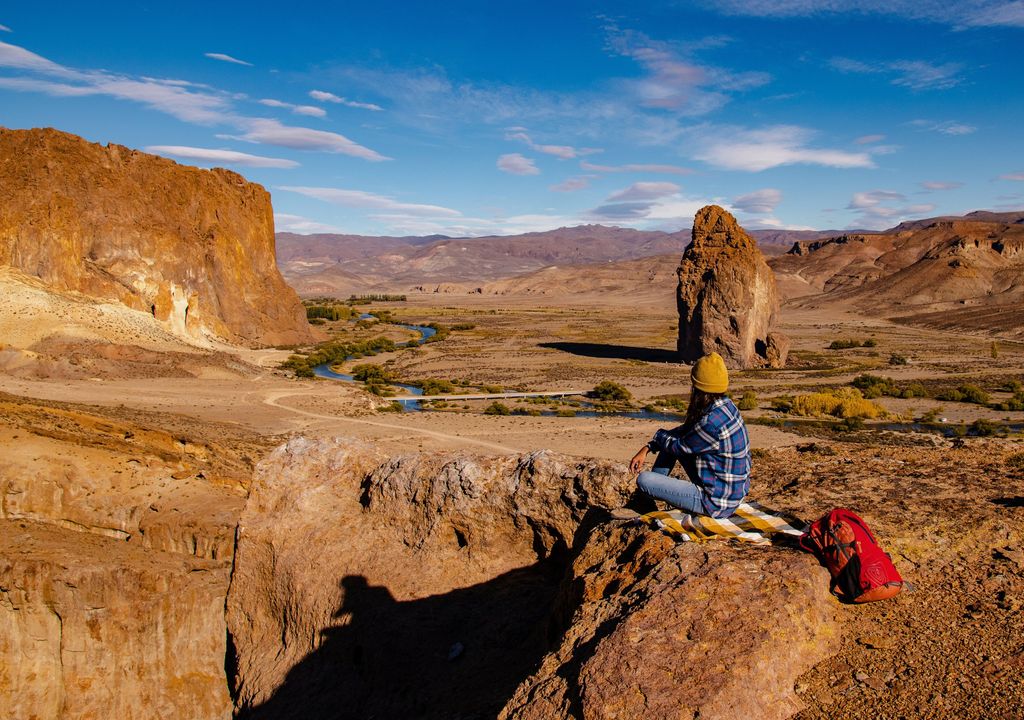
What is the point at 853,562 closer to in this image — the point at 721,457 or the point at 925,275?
the point at 721,457

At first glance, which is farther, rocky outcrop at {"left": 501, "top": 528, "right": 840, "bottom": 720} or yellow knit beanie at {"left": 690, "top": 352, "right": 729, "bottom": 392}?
yellow knit beanie at {"left": 690, "top": 352, "right": 729, "bottom": 392}

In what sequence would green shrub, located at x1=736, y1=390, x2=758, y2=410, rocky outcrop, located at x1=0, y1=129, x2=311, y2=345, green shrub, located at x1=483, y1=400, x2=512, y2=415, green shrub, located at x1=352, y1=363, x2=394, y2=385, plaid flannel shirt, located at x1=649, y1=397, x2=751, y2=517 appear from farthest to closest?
green shrub, located at x1=352, y1=363, x2=394, y2=385, rocky outcrop, located at x1=0, y1=129, x2=311, y2=345, green shrub, located at x1=736, y1=390, x2=758, y2=410, green shrub, located at x1=483, y1=400, x2=512, y2=415, plaid flannel shirt, located at x1=649, y1=397, x2=751, y2=517

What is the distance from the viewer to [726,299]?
48.8 meters

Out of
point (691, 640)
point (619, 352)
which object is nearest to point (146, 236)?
point (619, 352)

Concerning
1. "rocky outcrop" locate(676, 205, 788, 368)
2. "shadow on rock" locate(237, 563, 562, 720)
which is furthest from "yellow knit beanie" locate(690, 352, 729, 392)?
"rocky outcrop" locate(676, 205, 788, 368)

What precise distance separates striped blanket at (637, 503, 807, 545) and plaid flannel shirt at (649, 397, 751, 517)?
0.13 metres

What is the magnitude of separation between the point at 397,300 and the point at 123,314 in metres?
114

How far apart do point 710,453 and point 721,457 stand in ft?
0.29

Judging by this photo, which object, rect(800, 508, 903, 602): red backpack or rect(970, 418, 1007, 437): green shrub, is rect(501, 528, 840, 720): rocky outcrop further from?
rect(970, 418, 1007, 437): green shrub

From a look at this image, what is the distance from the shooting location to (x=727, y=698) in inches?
148

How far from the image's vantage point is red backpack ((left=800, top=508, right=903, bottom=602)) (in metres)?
4.51

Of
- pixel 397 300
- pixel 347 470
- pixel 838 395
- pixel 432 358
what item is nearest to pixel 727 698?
pixel 347 470

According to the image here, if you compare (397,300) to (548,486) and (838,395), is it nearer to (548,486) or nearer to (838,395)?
(838,395)

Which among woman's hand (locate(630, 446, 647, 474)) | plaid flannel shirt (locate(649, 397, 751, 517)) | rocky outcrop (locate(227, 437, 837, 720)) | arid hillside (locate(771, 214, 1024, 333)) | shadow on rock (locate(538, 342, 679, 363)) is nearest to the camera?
rocky outcrop (locate(227, 437, 837, 720))
